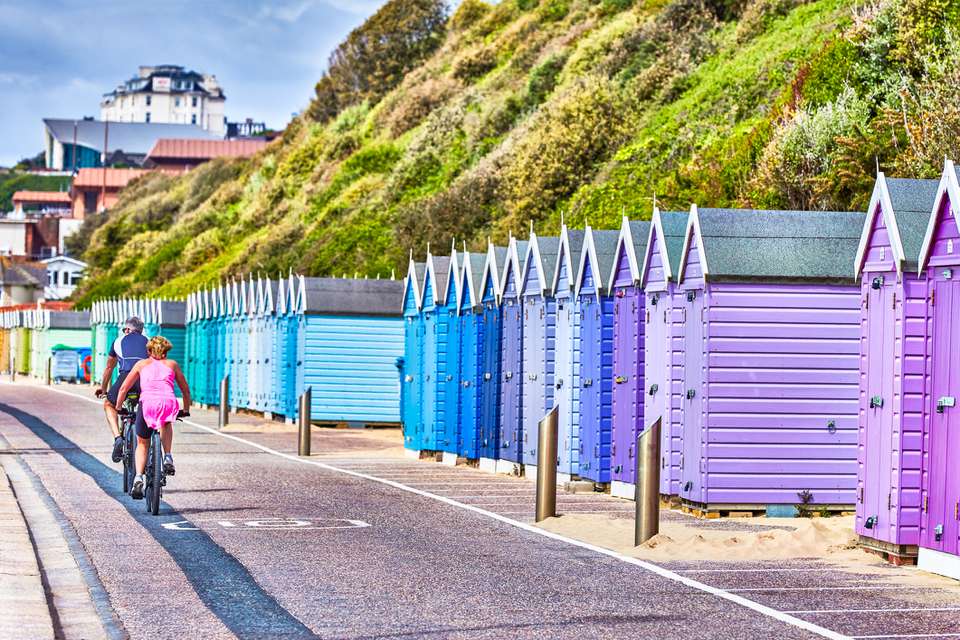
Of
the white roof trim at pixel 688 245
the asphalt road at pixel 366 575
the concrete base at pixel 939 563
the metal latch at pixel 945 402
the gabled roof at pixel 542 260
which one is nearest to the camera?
the asphalt road at pixel 366 575

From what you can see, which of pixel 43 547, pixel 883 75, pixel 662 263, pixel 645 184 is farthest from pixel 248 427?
pixel 43 547

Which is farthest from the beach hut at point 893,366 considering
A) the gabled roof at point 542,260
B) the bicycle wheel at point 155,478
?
the gabled roof at point 542,260

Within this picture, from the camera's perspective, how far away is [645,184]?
40.9 meters

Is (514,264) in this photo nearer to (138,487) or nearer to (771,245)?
(771,245)

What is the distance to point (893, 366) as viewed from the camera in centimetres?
1258

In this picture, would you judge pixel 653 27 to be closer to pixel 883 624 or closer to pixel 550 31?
pixel 550 31

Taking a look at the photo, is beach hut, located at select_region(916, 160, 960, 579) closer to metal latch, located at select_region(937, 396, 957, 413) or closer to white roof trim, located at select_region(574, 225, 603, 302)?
Answer: metal latch, located at select_region(937, 396, 957, 413)

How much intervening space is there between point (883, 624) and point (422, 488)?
10.8 m

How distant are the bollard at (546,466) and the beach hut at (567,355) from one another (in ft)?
13.5

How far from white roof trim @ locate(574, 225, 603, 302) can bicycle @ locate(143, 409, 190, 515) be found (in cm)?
609

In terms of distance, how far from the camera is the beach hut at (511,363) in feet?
74.4

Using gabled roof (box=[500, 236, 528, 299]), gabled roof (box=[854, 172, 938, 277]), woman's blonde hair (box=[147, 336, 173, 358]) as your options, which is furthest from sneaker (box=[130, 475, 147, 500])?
gabled roof (box=[500, 236, 528, 299])

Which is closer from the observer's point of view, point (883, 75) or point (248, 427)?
point (883, 75)

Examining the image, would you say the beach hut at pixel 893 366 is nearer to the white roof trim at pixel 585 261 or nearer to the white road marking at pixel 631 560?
the white road marking at pixel 631 560
